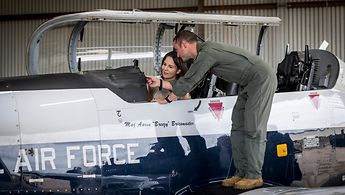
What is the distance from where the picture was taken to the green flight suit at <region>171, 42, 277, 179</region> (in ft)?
15.6

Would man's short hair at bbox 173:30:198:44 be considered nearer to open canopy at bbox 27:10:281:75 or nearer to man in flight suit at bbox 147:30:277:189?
man in flight suit at bbox 147:30:277:189

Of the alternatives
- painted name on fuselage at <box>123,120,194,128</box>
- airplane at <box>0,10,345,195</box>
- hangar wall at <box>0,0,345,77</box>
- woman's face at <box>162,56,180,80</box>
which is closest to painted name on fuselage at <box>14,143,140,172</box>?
airplane at <box>0,10,345,195</box>

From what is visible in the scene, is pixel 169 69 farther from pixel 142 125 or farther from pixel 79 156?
pixel 79 156

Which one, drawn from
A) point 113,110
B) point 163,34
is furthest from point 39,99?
point 163,34

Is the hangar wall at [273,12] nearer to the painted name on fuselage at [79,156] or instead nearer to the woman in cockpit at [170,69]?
the woman in cockpit at [170,69]

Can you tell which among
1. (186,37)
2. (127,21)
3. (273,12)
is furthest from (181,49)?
(273,12)

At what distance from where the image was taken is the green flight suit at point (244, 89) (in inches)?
188

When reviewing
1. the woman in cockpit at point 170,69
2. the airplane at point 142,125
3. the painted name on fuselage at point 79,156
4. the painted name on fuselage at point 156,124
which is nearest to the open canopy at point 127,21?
the airplane at point 142,125

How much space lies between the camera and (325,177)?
5465mm

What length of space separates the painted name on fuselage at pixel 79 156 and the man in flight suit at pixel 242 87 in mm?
561

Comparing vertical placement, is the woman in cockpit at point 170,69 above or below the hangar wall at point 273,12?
below

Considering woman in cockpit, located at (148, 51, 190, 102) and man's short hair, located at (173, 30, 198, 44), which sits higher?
man's short hair, located at (173, 30, 198, 44)

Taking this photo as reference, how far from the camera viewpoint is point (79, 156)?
179 inches

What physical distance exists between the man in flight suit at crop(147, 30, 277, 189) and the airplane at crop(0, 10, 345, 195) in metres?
0.17
